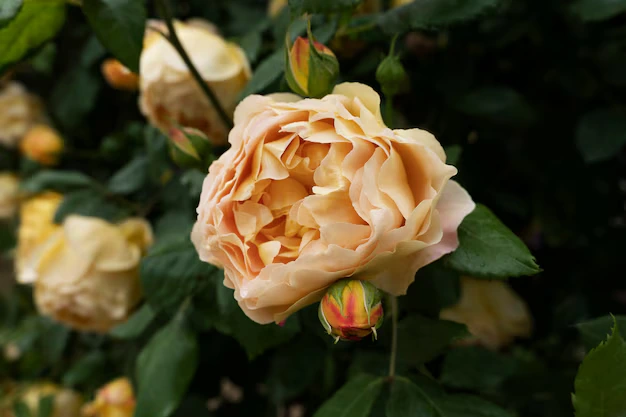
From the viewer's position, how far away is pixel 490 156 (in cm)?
73

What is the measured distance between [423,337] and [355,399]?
2.9 inches

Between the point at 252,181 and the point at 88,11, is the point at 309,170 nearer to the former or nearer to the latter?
the point at 252,181

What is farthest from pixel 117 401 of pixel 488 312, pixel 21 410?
pixel 488 312

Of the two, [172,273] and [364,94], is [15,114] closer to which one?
[172,273]

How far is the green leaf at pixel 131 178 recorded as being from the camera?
726mm

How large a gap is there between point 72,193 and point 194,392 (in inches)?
13.1

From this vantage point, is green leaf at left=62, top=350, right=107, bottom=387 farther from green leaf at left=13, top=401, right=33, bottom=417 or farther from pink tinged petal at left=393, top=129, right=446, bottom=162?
pink tinged petal at left=393, top=129, right=446, bottom=162

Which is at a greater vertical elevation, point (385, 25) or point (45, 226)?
point (385, 25)

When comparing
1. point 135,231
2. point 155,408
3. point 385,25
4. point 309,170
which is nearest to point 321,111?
point 309,170

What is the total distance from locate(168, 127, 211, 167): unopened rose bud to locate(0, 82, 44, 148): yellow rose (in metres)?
0.77

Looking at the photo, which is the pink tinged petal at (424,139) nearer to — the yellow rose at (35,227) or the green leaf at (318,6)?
the green leaf at (318,6)

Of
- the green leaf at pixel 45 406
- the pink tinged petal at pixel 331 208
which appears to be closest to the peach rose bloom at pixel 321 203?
the pink tinged petal at pixel 331 208

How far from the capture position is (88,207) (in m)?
0.76

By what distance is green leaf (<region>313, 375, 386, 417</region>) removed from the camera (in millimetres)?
385
